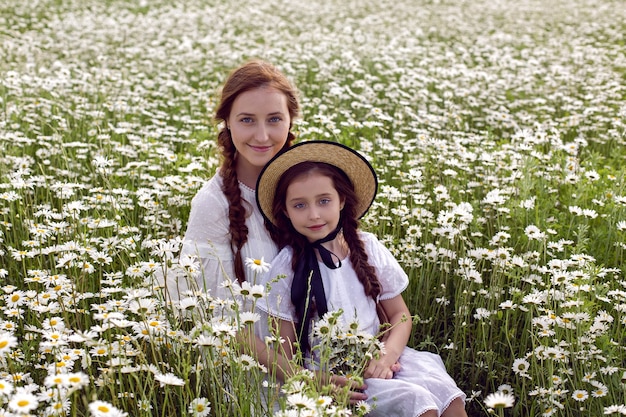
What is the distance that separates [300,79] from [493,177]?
3565mm

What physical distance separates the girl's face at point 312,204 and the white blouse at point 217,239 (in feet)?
0.83

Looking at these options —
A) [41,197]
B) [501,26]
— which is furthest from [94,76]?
[501,26]

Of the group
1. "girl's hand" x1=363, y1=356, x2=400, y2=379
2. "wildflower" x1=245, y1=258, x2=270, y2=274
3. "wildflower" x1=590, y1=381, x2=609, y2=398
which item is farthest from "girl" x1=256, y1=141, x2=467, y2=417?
"wildflower" x1=590, y1=381, x2=609, y2=398

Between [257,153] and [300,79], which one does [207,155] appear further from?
[300,79]

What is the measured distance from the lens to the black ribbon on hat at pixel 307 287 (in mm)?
2885

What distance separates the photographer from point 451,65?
8695 mm

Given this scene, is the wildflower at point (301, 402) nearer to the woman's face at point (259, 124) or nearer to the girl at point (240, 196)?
the girl at point (240, 196)

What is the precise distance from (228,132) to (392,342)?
1220 millimetres

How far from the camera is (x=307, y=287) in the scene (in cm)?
292

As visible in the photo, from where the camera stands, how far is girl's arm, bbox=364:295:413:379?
277cm

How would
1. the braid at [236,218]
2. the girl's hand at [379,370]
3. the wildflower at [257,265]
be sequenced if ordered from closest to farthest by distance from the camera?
the wildflower at [257,265], the girl's hand at [379,370], the braid at [236,218]

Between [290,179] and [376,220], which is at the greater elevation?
[290,179]

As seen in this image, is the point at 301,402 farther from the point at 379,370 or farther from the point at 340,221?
the point at 340,221

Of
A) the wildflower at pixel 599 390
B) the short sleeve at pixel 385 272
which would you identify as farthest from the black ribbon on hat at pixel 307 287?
the wildflower at pixel 599 390
